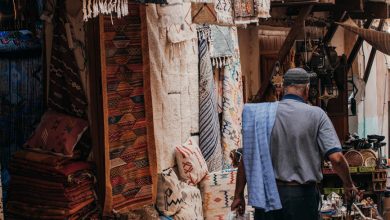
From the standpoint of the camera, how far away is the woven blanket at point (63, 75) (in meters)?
7.38

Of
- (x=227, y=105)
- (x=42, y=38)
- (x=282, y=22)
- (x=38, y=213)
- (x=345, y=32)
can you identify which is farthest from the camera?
(x=345, y=32)

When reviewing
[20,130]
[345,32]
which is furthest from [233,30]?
[345,32]

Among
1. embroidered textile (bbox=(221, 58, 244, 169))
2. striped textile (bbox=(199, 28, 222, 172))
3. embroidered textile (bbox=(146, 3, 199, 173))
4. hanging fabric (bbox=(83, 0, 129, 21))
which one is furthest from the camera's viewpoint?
embroidered textile (bbox=(221, 58, 244, 169))

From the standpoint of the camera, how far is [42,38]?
7.63 meters

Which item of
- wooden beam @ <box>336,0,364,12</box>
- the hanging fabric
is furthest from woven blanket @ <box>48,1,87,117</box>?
wooden beam @ <box>336,0,364,12</box>

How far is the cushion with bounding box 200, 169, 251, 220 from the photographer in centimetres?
902

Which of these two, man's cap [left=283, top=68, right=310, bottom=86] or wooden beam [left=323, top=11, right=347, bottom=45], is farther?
wooden beam [left=323, top=11, right=347, bottom=45]

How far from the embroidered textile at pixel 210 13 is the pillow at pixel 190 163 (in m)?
1.40

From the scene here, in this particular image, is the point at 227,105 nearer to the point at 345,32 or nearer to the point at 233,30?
the point at 233,30

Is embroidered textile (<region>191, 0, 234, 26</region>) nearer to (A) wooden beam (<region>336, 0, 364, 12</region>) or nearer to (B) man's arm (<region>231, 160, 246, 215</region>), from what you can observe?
(B) man's arm (<region>231, 160, 246, 215</region>)

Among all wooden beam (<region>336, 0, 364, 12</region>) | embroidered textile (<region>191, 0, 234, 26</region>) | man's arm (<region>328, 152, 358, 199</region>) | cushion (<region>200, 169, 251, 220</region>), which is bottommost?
cushion (<region>200, 169, 251, 220</region>)

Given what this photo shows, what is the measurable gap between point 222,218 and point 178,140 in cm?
111

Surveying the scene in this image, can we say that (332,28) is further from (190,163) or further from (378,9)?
(190,163)

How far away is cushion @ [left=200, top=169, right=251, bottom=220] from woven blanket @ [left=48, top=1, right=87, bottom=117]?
2.17 metres
